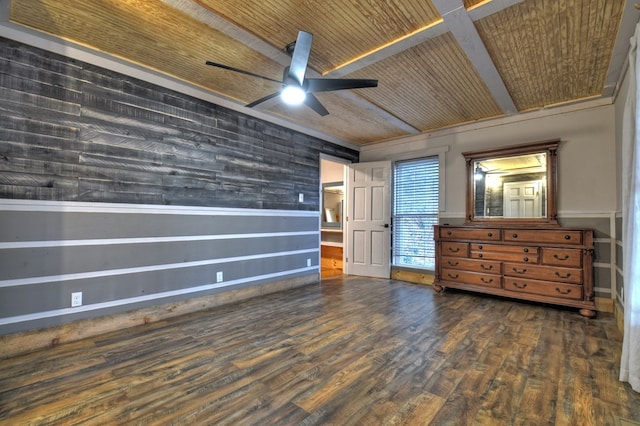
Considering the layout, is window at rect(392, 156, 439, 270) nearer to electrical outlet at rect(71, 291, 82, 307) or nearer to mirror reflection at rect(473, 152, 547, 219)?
mirror reflection at rect(473, 152, 547, 219)

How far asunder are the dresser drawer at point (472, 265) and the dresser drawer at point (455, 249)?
70mm

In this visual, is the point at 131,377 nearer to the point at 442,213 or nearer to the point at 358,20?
the point at 358,20

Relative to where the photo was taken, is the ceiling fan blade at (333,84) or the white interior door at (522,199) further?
the white interior door at (522,199)

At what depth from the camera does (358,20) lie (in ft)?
7.21

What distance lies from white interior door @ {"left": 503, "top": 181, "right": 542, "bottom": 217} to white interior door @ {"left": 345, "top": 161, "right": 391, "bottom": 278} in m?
1.78

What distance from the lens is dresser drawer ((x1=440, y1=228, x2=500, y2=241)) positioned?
383 cm


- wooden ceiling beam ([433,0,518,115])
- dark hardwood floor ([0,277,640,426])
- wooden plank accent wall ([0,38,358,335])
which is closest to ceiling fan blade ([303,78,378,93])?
wooden ceiling beam ([433,0,518,115])

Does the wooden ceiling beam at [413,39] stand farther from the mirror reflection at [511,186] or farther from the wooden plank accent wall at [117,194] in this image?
the mirror reflection at [511,186]

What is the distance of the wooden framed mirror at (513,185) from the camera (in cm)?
376

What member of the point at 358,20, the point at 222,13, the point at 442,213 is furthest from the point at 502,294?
the point at 222,13

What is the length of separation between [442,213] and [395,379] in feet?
10.8

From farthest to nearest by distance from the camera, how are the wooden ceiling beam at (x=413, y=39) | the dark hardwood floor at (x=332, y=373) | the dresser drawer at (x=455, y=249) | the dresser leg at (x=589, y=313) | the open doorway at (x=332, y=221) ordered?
the open doorway at (x=332, y=221), the dresser drawer at (x=455, y=249), the dresser leg at (x=589, y=313), the wooden ceiling beam at (x=413, y=39), the dark hardwood floor at (x=332, y=373)

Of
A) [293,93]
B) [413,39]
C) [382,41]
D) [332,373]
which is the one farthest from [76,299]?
[413,39]

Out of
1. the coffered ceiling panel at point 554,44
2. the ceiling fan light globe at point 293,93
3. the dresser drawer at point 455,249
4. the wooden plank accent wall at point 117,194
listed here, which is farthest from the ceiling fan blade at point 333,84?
the dresser drawer at point 455,249
